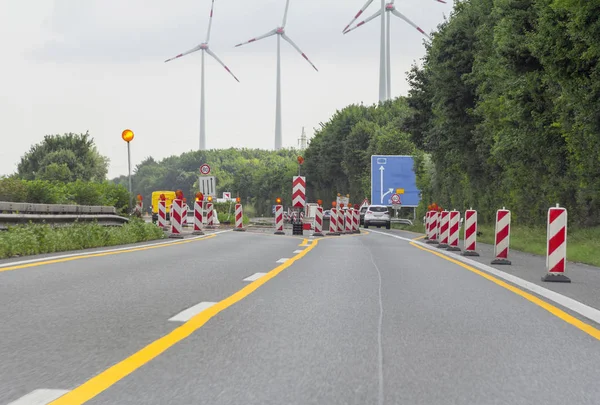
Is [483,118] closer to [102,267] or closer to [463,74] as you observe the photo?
[463,74]

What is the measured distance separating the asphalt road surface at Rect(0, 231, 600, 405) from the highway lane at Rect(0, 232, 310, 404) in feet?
0.06

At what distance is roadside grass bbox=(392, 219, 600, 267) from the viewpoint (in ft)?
56.0

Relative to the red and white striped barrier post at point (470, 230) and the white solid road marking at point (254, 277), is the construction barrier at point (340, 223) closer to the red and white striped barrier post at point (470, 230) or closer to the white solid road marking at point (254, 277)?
the red and white striped barrier post at point (470, 230)

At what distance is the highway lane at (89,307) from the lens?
4.86 m

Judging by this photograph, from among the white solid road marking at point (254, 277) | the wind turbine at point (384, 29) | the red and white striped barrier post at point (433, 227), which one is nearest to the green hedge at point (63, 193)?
the red and white striped barrier post at point (433, 227)

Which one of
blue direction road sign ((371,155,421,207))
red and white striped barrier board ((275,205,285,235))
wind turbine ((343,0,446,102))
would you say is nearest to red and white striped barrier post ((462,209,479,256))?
red and white striped barrier board ((275,205,285,235))

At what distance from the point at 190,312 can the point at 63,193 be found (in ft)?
69.1

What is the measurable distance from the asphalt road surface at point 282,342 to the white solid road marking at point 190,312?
16 millimetres

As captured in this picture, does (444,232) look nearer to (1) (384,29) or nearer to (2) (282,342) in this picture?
(2) (282,342)

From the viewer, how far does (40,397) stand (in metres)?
4.09

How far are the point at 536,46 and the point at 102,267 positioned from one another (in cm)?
1284

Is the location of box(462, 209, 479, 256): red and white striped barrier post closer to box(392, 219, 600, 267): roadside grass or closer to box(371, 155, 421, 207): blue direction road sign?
box(392, 219, 600, 267): roadside grass

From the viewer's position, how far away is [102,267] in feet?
37.9

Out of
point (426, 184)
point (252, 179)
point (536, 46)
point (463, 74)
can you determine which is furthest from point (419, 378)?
point (252, 179)
